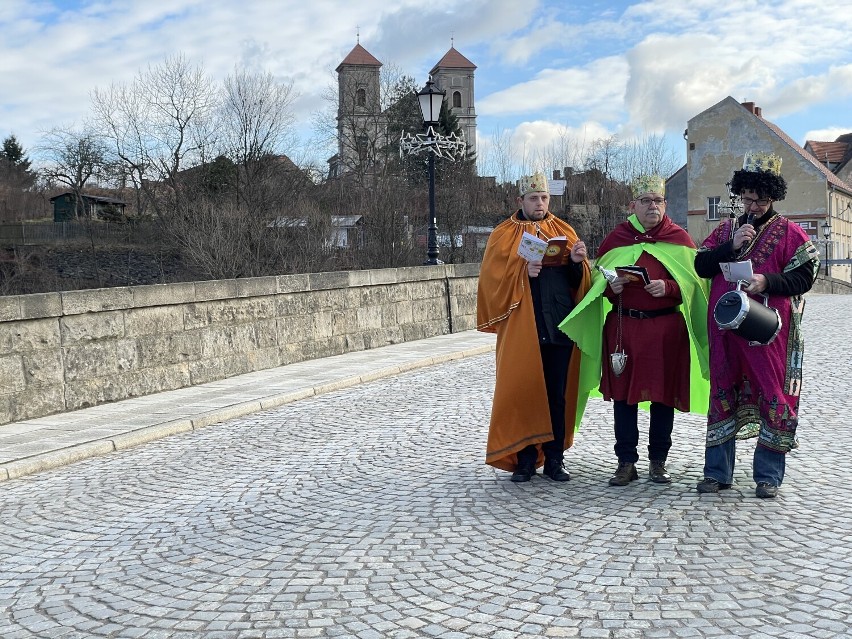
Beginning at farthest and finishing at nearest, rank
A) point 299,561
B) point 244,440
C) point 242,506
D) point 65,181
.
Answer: point 65,181, point 244,440, point 242,506, point 299,561

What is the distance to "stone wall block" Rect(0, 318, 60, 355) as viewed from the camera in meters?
9.52

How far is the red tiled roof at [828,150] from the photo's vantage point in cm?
7900

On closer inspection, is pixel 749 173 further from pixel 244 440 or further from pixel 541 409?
pixel 244 440

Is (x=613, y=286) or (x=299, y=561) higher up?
(x=613, y=286)

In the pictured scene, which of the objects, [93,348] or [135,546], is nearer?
[135,546]

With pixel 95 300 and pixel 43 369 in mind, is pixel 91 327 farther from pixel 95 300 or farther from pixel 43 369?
pixel 43 369

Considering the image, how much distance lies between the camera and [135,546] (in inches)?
205

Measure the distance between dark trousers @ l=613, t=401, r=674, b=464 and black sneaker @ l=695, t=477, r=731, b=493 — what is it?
A: 0.36 m

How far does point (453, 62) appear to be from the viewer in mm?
108938

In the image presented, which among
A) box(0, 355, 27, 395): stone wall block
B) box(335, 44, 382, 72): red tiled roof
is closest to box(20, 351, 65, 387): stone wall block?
box(0, 355, 27, 395): stone wall block

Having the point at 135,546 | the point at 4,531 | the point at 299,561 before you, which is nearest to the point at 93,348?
the point at 4,531

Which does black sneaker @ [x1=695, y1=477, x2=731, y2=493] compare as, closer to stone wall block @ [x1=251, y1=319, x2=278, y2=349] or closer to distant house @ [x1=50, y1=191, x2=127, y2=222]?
stone wall block @ [x1=251, y1=319, x2=278, y2=349]

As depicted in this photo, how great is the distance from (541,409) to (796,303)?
1677 mm

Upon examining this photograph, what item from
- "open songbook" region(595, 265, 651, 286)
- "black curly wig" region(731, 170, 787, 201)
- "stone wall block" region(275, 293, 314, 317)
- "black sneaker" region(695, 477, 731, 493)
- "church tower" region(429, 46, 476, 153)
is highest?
"church tower" region(429, 46, 476, 153)
